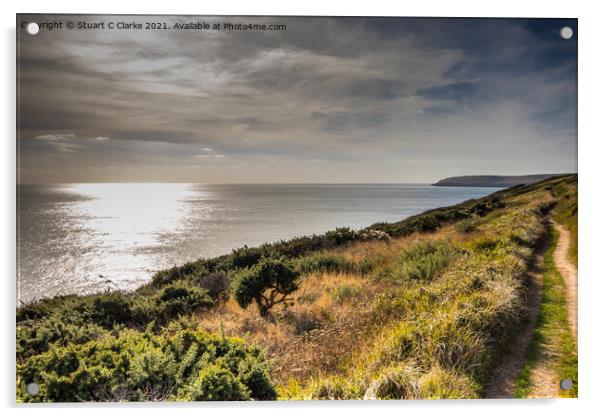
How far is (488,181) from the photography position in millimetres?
6395

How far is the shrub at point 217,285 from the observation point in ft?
21.2

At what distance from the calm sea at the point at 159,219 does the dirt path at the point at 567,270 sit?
4.91 ft

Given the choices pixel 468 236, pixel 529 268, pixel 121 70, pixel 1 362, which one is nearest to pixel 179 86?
pixel 121 70

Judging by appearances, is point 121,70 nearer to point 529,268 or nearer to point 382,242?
point 382,242

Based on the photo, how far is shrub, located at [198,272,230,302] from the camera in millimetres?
6465

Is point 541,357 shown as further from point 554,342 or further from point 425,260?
point 425,260

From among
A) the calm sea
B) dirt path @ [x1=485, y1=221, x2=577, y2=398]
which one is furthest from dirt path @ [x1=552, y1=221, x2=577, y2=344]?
the calm sea

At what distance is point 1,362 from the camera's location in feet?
18.3

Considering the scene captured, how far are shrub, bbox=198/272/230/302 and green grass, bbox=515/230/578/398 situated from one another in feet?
14.3

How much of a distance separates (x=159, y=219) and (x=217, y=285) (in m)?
1.45

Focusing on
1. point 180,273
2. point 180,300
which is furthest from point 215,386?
point 180,273

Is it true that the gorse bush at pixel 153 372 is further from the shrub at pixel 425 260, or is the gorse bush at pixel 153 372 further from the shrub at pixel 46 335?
the shrub at pixel 425 260

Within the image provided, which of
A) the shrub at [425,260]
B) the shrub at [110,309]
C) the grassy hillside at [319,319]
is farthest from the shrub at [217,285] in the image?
the shrub at [425,260]
